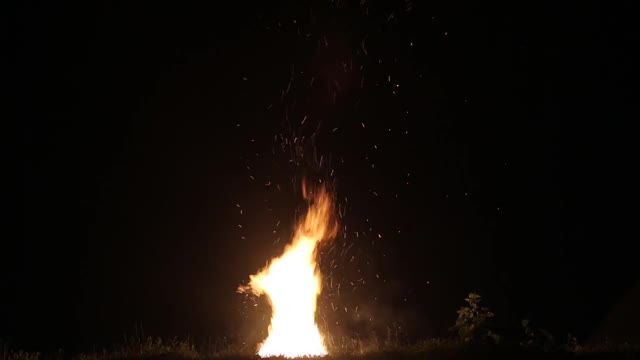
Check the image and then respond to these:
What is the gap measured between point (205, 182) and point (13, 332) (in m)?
3.86

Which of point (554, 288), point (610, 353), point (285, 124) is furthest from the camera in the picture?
point (554, 288)

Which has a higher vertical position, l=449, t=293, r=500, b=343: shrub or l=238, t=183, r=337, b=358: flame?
l=238, t=183, r=337, b=358: flame

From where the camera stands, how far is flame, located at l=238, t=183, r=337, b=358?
10.3 meters

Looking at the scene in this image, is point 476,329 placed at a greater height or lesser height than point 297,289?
lesser

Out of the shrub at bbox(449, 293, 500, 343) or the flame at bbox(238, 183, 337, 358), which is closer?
the shrub at bbox(449, 293, 500, 343)

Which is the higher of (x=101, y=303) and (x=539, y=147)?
(x=539, y=147)

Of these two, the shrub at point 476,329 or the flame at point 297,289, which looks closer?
the shrub at point 476,329

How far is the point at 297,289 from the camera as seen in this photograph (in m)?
10.7

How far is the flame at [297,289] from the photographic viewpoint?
1034 centimetres

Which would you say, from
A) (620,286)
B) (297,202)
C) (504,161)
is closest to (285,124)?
(297,202)

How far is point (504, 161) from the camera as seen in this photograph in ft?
49.3

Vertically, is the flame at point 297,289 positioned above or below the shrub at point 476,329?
above

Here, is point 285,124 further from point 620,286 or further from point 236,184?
point 620,286

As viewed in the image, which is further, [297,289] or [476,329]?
[297,289]
